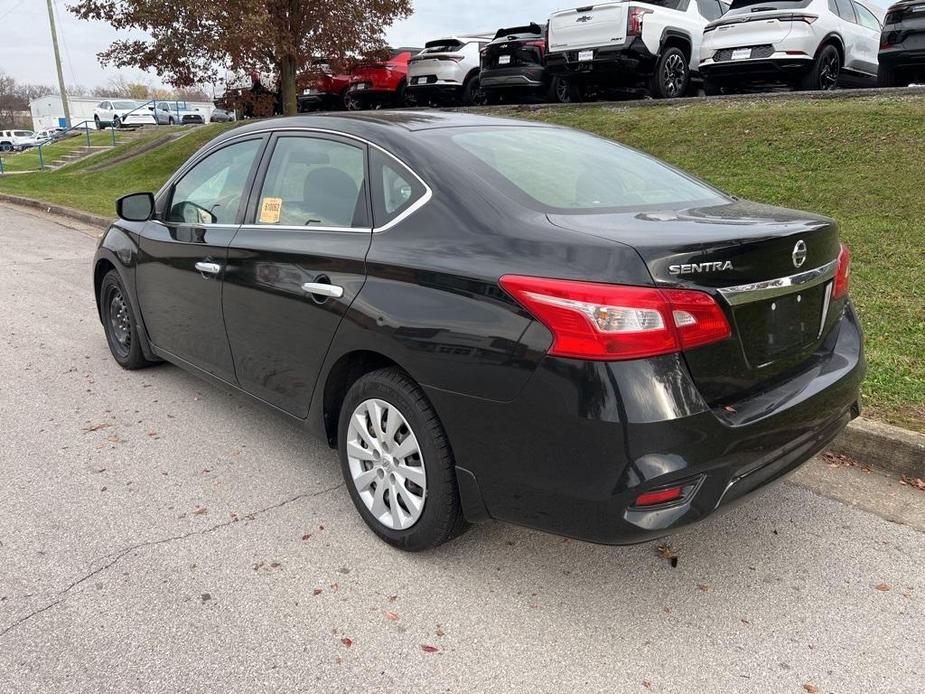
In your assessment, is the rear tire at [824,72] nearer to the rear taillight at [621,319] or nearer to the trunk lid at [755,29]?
the trunk lid at [755,29]

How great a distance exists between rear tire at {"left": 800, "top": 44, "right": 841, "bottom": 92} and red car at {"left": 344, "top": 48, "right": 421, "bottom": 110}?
28.4 feet

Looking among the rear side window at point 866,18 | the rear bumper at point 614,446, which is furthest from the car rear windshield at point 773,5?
the rear bumper at point 614,446

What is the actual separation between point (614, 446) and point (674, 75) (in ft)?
37.1

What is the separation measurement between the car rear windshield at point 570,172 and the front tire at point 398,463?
0.87 m

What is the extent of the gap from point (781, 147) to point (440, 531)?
25.4 feet

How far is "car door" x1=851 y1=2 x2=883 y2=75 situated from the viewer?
11219mm

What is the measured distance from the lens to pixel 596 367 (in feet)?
7.27

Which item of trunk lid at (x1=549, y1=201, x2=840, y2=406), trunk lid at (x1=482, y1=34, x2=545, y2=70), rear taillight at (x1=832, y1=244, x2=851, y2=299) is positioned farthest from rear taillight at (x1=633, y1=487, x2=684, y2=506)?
trunk lid at (x1=482, y1=34, x2=545, y2=70)

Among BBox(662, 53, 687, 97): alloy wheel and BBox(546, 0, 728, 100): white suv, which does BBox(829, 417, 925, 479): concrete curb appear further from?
BBox(662, 53, 687, 97): alloy wheel

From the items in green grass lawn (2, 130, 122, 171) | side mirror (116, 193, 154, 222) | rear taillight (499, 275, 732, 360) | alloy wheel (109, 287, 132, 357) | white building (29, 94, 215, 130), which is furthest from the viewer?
white building (29, 94, 215, 130)

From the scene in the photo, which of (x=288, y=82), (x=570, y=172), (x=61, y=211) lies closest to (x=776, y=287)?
(x=570, y=172)

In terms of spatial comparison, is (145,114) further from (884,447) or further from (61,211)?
(884,447)

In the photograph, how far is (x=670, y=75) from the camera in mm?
12008

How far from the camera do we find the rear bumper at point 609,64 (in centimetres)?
1112
